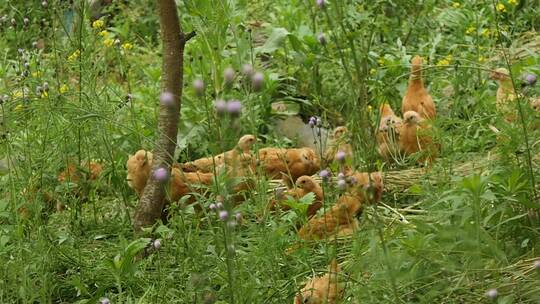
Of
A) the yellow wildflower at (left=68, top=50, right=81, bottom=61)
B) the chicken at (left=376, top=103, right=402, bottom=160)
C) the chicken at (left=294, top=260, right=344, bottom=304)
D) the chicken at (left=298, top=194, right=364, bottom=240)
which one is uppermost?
the yellow wildflower at (left=68, top=50, right=81, bottom=61)

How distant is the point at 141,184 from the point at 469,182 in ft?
7.01

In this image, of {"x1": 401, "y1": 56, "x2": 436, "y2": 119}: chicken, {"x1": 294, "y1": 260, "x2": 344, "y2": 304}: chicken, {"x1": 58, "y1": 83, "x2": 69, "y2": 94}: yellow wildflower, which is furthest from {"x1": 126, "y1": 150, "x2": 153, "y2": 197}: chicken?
{"x1": 401, "y1": 56, "x2": 436, "y2": 119}: chicken

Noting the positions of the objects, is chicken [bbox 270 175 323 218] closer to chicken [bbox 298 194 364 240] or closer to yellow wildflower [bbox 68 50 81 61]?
chicken [bbox 298 194 364 240]

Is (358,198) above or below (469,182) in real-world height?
below

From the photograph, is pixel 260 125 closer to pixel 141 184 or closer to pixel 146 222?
pixel 141 184

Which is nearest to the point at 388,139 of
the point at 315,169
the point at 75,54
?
the point at 315,169

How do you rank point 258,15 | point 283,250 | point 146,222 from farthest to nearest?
1. point 258,15
2. point 146,222
3. point 283,250

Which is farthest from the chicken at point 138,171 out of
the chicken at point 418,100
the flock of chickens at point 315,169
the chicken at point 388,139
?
the chicken at point 418,100

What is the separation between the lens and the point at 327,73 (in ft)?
23.0

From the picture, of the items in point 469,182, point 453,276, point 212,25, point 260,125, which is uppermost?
point 212,25

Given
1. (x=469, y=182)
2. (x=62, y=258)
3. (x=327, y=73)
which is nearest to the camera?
(x=469, y=182)

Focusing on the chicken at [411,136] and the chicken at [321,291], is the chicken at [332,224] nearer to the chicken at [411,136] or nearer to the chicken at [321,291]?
the chicken at [321,291]

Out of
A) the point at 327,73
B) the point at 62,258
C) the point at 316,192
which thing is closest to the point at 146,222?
the point at 62,258

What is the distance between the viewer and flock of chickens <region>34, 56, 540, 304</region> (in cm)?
391
